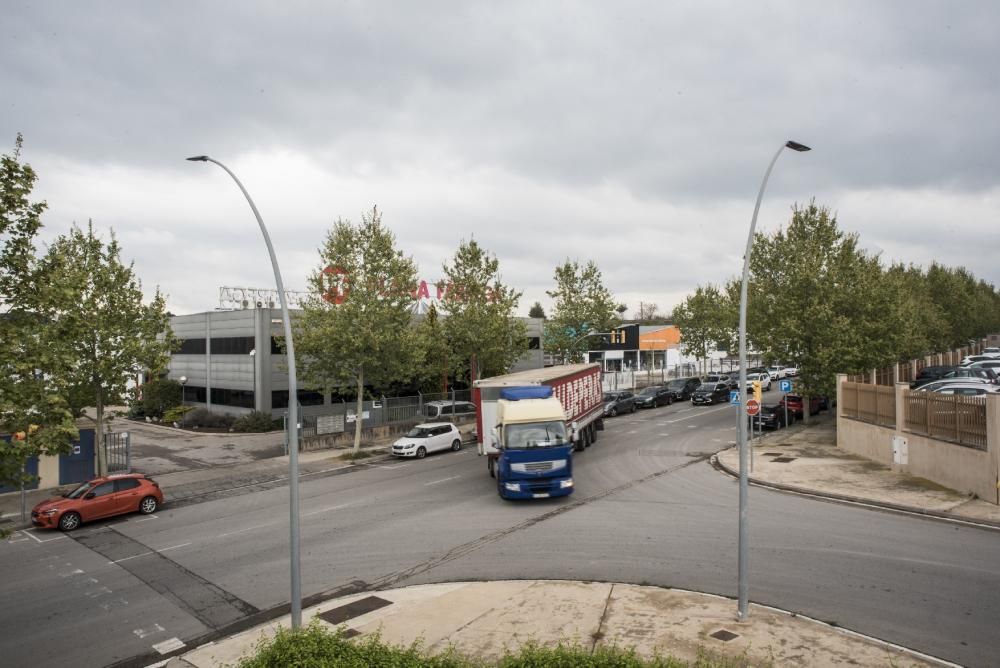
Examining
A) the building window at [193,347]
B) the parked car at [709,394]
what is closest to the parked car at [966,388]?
the parked car at [709,394]

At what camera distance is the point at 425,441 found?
29.5 metres

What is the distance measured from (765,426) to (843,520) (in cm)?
2006

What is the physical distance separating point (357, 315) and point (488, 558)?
1899 centimetres

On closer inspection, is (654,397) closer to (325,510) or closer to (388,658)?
(325,510)

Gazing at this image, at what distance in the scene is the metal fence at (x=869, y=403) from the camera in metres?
22.8

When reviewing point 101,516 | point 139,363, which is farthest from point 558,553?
point 139,363

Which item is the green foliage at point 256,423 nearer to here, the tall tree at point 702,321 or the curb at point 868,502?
the curb at point 868,502

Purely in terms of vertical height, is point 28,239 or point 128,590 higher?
point 28,239

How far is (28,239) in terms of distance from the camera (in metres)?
9.49

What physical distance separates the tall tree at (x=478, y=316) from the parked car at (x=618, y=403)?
741cm

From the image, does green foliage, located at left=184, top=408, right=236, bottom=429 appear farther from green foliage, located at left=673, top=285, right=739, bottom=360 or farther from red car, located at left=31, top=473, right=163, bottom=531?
green foliage, located at left=673, top=285, right=739, bottom=360

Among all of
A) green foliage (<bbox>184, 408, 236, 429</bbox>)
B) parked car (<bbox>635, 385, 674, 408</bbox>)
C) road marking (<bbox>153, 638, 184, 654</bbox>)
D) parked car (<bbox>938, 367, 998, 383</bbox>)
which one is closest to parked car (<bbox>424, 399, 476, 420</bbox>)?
green foliage (<bbox>184, 408, 236, 429</bbox>)

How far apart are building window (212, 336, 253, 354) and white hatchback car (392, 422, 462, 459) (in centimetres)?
1678

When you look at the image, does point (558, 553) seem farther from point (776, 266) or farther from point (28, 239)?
point (776, 266)
